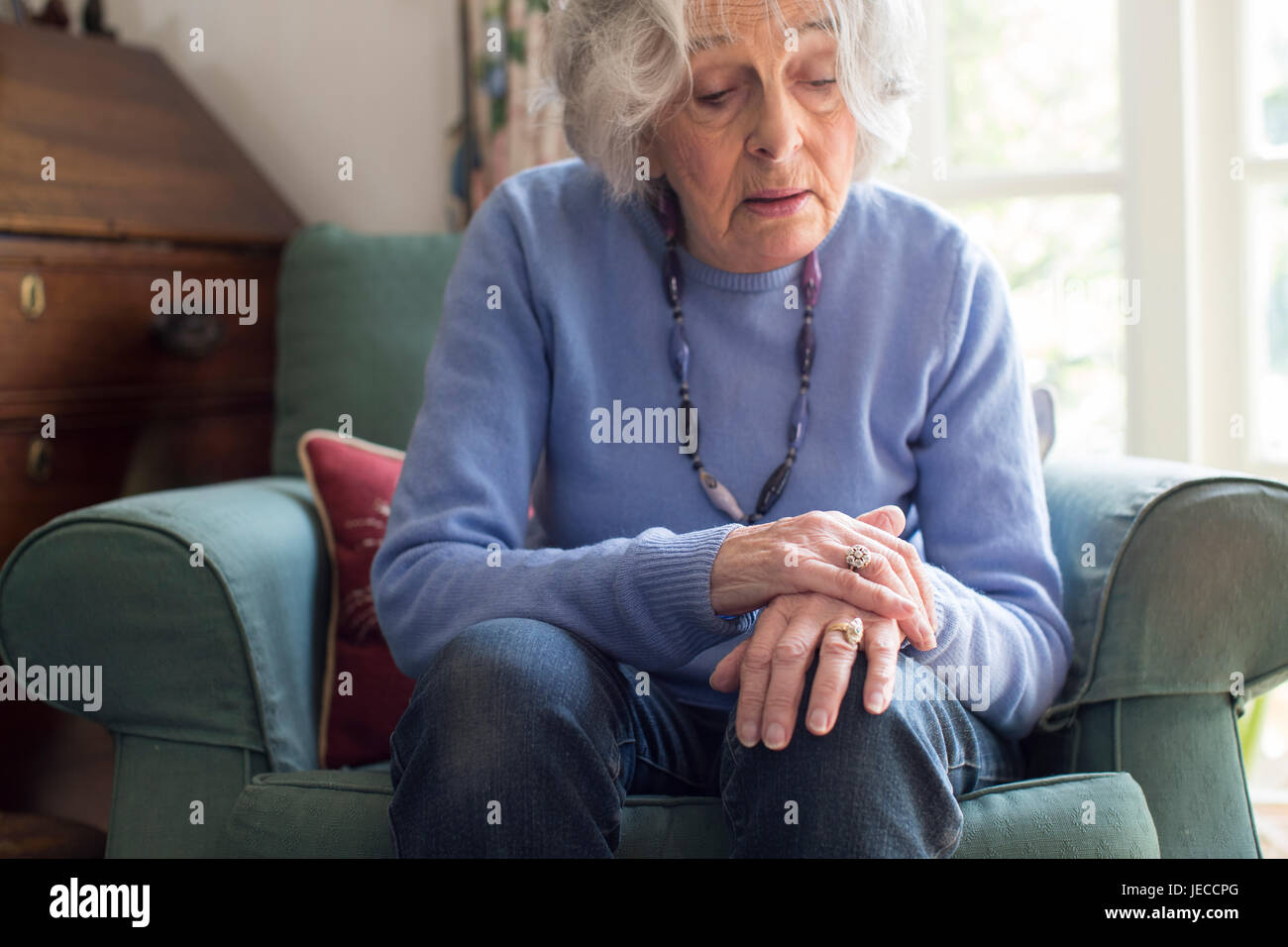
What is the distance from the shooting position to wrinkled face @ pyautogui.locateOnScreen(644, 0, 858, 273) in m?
0.96

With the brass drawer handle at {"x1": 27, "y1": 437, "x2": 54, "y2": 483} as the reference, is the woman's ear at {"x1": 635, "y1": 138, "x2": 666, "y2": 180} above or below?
above

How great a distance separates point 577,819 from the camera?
2.45 feet

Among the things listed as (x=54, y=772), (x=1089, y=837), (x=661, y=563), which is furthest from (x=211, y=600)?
(x=54, y=772)

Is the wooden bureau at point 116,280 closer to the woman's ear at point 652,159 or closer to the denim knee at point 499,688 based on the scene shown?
the woman's ear at point 652,159

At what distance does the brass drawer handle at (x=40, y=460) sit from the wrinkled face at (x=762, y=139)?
1136mm

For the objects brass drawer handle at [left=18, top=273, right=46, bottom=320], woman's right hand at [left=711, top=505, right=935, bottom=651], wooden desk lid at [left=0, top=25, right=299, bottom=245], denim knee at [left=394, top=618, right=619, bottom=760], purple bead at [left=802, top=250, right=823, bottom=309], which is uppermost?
wooden desk lid at [left=0, top=25, right=299, bottom=245]

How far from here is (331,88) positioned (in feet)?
7.31

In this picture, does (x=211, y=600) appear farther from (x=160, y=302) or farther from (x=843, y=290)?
(x=160, y=302)

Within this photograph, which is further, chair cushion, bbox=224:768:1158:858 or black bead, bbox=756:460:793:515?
black bead, bbox=756:460:793:515

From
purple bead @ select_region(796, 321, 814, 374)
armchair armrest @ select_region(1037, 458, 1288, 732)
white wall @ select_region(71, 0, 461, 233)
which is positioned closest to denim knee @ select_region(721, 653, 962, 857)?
armchair armrest @ select_region(1037, 458, 1288, 732)

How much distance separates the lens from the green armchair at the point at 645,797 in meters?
0.87

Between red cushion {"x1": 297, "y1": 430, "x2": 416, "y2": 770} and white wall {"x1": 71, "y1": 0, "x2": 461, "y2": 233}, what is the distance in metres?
1.01

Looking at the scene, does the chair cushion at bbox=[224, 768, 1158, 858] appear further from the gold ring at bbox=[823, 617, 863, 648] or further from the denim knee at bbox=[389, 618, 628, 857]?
the gold ring at bbox=[823, 617, 863, 648]

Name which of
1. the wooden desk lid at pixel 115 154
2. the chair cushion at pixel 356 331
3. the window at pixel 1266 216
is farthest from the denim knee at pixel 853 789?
the window at pixel 1266 216
